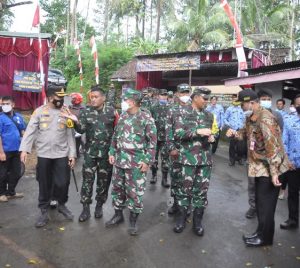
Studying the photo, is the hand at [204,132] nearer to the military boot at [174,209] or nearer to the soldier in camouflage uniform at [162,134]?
the military boot at [174,209]

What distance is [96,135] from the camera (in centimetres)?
480

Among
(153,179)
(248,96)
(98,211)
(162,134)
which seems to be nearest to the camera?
(248,96)

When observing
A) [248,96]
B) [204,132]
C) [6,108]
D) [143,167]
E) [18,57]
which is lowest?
[143,167]

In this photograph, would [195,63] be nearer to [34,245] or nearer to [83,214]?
[83,214]

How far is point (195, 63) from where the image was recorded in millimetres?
14344

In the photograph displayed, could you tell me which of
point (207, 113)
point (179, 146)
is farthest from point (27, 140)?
point (207, 113)

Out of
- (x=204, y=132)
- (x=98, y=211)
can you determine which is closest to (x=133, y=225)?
(x=98, y=211)

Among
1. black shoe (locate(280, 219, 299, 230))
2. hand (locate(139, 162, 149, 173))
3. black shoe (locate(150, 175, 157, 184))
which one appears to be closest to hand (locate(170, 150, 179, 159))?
hand (locate(139, 162, 149, 173))

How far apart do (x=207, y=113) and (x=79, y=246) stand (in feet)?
7.31

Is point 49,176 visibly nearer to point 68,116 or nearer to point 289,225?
point 68,116

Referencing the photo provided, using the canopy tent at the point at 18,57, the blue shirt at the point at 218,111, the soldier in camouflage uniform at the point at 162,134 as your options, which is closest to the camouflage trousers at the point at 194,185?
the soldier in camouflage uniform at the point at 162,134

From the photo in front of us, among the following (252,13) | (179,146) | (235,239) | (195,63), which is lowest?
(235,239)

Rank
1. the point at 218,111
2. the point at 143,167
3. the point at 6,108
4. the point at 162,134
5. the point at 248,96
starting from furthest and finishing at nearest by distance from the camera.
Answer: the point at 218,111, the point at 162,134, the point at 6,108, the point at 143,167, the point at 248,96

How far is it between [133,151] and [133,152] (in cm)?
1
